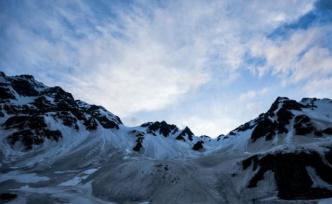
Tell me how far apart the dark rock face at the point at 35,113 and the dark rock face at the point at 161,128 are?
33592mm

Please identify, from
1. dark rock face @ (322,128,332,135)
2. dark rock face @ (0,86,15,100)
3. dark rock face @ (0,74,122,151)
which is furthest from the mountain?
dark rock face @ (0,86,15,100)

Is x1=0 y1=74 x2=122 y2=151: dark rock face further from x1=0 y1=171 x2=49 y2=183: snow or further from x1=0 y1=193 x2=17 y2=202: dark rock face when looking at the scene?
x1=0 y1=193 x2=17 y2=202: dark rock face

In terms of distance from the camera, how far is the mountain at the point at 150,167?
130 ft

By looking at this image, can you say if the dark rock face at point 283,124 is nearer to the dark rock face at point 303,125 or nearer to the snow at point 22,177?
the dark rock face at point 303,125

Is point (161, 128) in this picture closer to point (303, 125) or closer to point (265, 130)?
point (265, 130)

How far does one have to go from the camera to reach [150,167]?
53375 mm

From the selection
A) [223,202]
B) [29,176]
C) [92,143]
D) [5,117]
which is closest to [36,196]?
[29,176]

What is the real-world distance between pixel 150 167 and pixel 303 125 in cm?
6497

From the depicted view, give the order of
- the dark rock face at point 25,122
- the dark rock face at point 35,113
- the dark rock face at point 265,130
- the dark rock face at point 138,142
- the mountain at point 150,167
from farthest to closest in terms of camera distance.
Result: 1. the dark rock face at point 138,142
2. the dark rock face at point 25,122
3. the dark rock face at point 265,130
4. the dark rock face at point 35,113
5. the mountain at point 150,167

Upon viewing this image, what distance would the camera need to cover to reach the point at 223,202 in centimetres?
3753

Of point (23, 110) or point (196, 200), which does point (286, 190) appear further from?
point (23, 110)

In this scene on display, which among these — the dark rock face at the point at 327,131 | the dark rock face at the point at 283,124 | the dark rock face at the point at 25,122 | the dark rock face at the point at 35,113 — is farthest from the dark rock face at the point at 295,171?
the dark rock face at the point at 25,122

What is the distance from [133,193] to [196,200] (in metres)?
11.4

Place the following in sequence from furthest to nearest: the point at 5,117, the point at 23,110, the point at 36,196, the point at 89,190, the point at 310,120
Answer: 1. the point at 23,110
2. the point at 5,117
3. the point at 310,120
4. the point at 89,190
5. the point at 36,196
